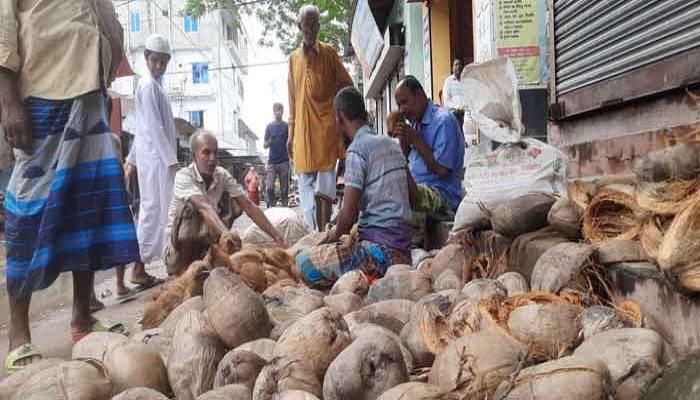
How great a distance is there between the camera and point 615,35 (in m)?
3.86

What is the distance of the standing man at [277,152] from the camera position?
12.2 meters

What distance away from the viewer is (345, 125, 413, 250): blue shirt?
4551 millimetres

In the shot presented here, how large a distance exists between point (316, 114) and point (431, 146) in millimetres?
1615

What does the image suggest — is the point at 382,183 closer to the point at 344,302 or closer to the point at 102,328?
the point at 344,302

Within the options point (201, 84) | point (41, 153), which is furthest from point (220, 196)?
point (201, 84)

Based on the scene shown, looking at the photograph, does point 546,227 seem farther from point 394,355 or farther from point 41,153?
point 41,153

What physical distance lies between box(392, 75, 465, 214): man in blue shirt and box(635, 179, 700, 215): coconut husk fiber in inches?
110

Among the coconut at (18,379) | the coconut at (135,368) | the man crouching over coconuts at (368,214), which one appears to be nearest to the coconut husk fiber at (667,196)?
the coconut at (135,368)

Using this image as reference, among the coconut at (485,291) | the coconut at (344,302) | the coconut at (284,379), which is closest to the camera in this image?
the coconut at (284,379)

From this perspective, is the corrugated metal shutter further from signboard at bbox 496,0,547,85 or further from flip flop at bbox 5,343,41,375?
flip flop at bbox 5,343,41,375

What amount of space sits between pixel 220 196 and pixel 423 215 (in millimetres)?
1828

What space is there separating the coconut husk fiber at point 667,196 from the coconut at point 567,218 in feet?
2.37

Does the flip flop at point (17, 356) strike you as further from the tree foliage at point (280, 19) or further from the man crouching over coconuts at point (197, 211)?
the tree foliage at point (280, 19)

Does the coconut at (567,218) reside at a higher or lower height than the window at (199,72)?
lower
